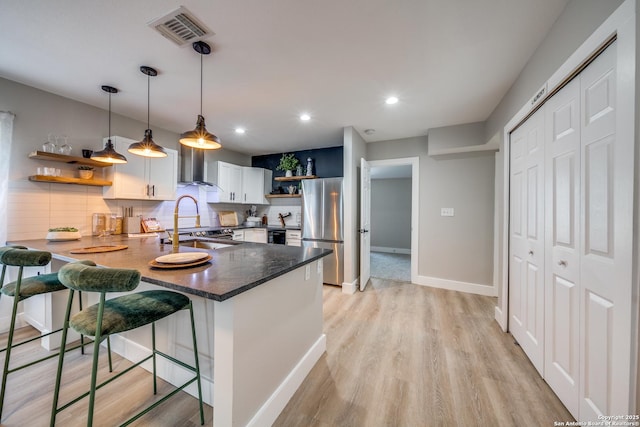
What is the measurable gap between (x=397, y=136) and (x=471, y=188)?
4.65 feet

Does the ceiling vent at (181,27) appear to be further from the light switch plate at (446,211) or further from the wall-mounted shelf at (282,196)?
the light switch plate at (446,211)

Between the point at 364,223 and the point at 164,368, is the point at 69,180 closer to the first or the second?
the point at 164,368

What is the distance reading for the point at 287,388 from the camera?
1.55m

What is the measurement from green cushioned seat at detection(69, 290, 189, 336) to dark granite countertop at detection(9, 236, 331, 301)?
193 millimetres

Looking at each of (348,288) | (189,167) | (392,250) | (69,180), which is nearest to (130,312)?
(69,180)

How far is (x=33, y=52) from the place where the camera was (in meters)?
1.92

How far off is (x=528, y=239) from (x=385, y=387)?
1699mm

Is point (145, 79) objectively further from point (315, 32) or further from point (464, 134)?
point (464, 134)

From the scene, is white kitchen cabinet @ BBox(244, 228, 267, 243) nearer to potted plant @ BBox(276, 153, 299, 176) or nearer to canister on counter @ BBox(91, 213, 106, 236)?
potted plant @ BBox(276, 153, 299, 176)

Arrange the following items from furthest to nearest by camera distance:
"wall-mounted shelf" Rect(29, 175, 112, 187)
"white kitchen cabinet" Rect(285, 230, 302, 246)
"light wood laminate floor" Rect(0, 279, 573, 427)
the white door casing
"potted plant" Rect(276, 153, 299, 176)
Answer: "potted plant" Rect(276, 153, 299, 176) → "white kitchen cabinet" Rect(285, 230, 302, 246) → the white door casing → "wall-mounted shelf" Rect(29, 175, 112, 187) → "light wood laminate floor" Rect(0, 279, 573, 427)

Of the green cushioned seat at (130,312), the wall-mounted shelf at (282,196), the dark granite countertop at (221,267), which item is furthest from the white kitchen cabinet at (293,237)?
the green cushioned seat at (130,312)

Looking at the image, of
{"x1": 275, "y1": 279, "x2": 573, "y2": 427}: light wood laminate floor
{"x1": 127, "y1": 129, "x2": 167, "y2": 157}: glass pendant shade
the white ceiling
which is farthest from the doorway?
{"x1": 127, "y1": 129, "x2": 167, "y2": 157}: glass pendant shade

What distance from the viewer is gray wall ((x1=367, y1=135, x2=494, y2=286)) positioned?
11.6 feet

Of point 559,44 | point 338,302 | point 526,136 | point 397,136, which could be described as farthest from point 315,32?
point 338,302
